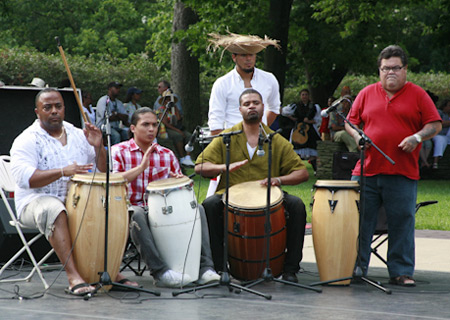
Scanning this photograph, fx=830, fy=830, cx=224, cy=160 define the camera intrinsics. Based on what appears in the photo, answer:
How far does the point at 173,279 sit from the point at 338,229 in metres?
1.37

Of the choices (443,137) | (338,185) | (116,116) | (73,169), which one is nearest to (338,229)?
(338,185)

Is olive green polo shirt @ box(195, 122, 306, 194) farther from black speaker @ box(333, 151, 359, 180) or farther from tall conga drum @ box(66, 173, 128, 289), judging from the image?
black speaker @ box(333, 151, 359, 180)

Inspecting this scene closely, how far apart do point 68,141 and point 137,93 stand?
31.3 feet

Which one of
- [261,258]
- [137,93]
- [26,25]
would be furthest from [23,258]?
[26,25]

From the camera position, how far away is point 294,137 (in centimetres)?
1755

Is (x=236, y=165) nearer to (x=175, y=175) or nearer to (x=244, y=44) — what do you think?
(x=175, y=175)

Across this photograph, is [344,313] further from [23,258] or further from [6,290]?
[23,258]

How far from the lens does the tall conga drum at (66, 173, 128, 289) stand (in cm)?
621

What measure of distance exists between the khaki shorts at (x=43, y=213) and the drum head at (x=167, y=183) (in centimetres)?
73

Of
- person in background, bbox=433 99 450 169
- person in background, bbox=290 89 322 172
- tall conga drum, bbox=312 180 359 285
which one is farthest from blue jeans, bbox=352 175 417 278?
person in background, bbox=290 89 322 172

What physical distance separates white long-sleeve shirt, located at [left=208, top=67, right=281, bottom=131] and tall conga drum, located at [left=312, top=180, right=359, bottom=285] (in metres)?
1.45

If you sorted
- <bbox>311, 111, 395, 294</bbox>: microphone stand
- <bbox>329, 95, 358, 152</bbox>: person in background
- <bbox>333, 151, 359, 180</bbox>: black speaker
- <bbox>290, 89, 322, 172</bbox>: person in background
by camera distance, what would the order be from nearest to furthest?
<bbox>311, 111, 395, 294</bbox>: microphone stand
<bbox>333, 151, 359, 180</bbox>: black speaker
<bbox>329, 95, 358, 152</bbox>: person in background
<bbox>290, 89, 322, 172</bbox>: person in background

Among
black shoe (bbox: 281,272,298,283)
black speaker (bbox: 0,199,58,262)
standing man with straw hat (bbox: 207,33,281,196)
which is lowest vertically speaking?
black shoe (bbox: 281,272,298,283)

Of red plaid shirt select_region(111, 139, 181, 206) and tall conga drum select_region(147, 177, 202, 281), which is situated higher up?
red plaid shirt select_region(111, 139, 181, 206)
